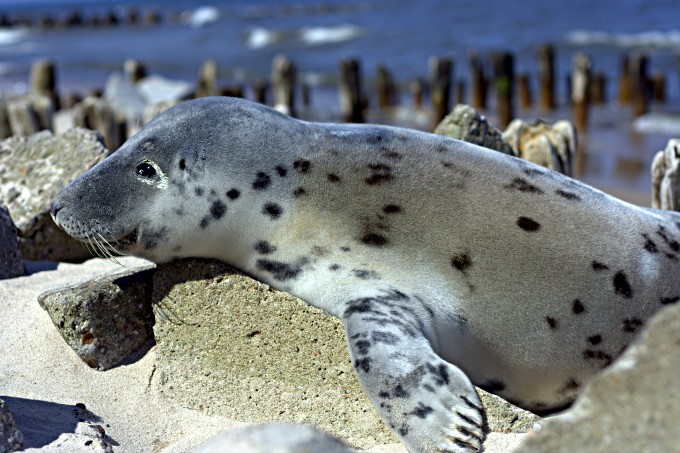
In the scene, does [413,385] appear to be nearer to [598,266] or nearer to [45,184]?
[598,266]

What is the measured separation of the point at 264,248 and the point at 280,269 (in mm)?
106

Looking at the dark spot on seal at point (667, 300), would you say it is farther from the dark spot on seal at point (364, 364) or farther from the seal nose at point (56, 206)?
the seal nose at point (56, 206)

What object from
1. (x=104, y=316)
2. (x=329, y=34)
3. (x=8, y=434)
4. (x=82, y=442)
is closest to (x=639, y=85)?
(x=104, y=316)

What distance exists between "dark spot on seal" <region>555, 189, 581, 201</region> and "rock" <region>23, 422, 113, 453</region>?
6.55ft

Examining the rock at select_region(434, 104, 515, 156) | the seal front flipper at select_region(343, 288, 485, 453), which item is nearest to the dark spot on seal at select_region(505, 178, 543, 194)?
the seal front flipper at select_region(343, 288, 485, 453)

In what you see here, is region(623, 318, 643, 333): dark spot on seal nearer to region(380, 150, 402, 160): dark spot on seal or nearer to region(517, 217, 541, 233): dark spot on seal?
region(517, 217, 541, 233): dark spot on seal

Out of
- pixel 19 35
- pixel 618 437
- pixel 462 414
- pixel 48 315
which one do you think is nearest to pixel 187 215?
pixel 48 315

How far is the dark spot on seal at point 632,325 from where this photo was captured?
148 inches

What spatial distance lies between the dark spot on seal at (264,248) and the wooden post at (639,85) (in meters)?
11.6

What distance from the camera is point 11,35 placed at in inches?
1786

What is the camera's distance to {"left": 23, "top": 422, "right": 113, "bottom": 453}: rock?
10.3 feet

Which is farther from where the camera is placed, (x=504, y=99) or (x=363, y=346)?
(x=504, y=99)

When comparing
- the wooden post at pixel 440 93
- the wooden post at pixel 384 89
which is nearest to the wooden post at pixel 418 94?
the wooden post at pixel 384 89

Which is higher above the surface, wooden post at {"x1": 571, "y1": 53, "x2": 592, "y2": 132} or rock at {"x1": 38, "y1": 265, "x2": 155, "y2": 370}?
rock at {"x1": 38, "y1": 265, "x2": 155, "y2": 370}
